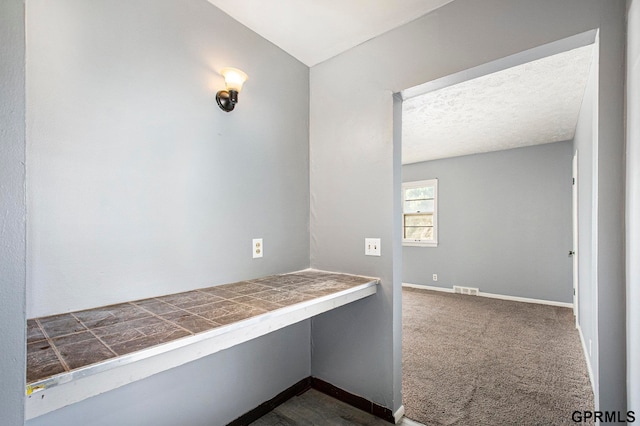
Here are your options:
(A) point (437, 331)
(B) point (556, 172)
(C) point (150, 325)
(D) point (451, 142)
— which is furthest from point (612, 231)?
(B) point (556, 172)

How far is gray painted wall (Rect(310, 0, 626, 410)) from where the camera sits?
4.08ft

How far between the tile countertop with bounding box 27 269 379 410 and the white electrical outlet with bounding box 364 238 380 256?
0.92 feet

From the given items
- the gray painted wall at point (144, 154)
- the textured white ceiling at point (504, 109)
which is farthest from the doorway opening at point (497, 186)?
the gray painted wall at point (144, 154)

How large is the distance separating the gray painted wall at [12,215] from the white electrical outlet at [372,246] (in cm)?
167

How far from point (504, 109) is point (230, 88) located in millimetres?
3009

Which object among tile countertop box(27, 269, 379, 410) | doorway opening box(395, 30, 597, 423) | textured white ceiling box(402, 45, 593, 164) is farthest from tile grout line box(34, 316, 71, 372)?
textured white ceiling box(402, 45, 593, 164)

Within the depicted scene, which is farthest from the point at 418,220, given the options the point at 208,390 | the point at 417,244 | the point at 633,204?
the point at 208,390

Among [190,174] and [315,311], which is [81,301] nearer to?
[190,174]

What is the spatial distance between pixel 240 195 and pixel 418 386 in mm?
1971

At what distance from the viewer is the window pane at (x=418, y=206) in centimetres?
573

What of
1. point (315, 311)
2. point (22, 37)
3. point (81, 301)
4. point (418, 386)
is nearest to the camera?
point (22, 37)

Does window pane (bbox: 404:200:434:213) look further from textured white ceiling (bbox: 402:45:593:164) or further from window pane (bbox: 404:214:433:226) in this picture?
textured white ceiling (bbox: 402:45:593:164)

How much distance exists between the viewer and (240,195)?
184cm

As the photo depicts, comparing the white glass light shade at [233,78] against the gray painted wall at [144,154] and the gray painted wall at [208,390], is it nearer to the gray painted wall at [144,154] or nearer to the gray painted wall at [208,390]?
the gray painted wall at [144,154]
